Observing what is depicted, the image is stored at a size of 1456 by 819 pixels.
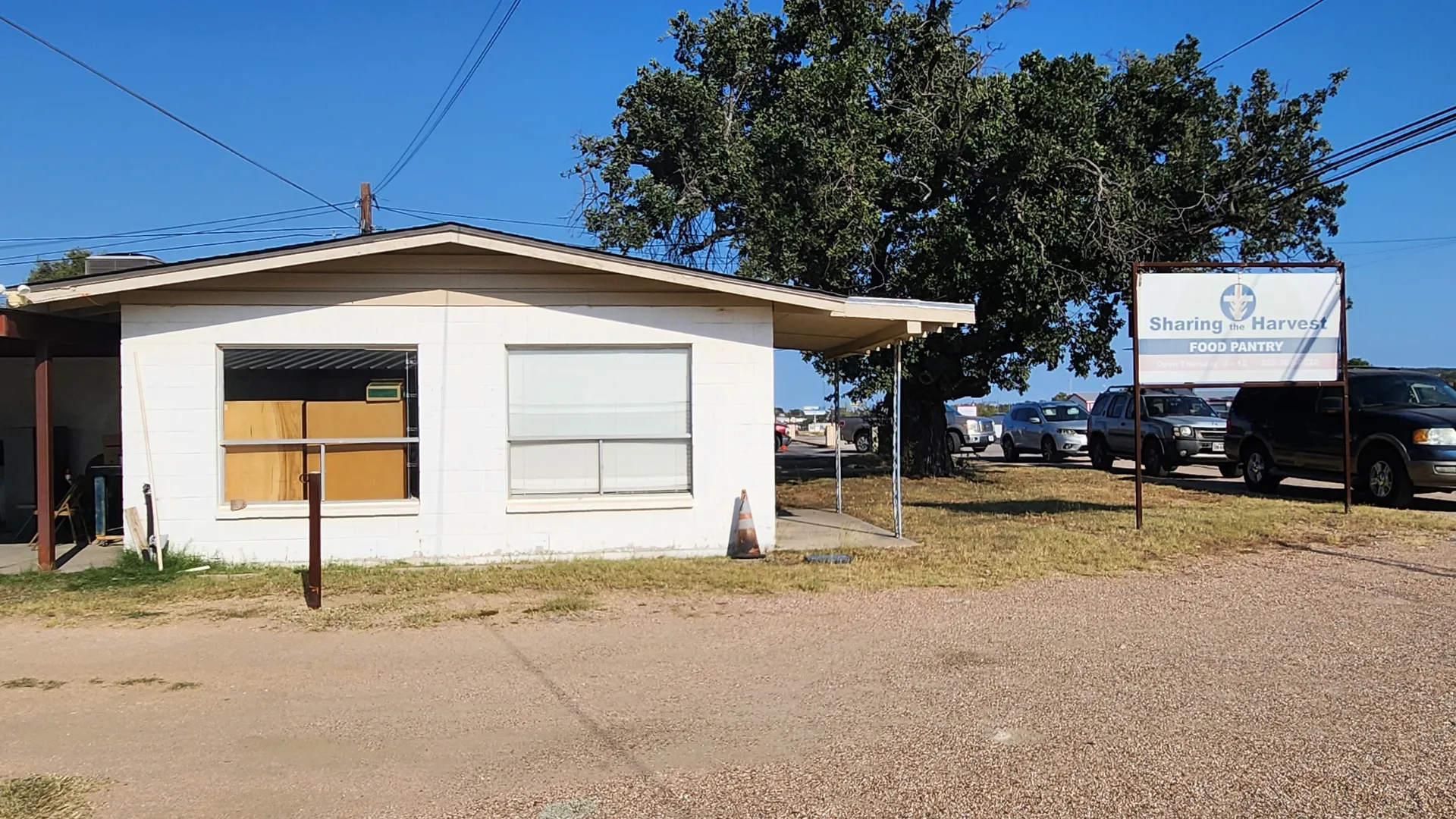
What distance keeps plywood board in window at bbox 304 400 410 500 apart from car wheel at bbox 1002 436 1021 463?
72.4ft

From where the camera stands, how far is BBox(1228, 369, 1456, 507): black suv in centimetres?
1371

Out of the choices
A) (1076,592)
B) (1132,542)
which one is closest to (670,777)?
(1076,592)

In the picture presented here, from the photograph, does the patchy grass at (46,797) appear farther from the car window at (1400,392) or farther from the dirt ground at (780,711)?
the car window at (1400,392)

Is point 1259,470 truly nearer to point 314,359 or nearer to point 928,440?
point 928,440

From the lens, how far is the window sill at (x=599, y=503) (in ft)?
35.1

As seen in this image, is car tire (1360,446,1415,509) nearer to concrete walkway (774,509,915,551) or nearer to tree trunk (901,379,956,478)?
concrete walkway (774,509,915,551)

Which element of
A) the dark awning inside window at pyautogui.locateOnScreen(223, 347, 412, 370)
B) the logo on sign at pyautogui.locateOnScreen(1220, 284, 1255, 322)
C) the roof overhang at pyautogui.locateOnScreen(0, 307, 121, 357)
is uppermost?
the logo on sign at pyautogui.locateOnScreen(1220, 284, 1255, 322)

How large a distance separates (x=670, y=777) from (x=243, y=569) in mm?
7025

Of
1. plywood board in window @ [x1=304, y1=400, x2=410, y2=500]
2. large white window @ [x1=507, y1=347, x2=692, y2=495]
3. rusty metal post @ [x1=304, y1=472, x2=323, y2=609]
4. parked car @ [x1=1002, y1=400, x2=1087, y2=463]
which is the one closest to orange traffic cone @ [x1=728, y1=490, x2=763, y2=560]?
large white window @ [x1=507, y1=347, x2=692, y2=495]

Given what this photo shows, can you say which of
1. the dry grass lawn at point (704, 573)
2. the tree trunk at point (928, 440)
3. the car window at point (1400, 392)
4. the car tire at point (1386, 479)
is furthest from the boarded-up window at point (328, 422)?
the car window at point (1400, 392)

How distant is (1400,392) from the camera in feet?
49.2

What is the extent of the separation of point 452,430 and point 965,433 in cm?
2227

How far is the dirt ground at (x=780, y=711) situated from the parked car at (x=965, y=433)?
2184cm

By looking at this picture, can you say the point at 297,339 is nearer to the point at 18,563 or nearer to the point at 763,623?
the point at 18,563
